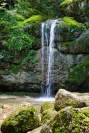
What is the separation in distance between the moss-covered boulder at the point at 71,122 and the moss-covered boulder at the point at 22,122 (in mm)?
2006

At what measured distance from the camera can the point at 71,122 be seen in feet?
20.6

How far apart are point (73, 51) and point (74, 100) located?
797cm

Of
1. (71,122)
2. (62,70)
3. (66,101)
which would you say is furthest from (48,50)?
(71,122)

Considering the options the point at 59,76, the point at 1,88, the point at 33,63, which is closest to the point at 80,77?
the point at 59,76

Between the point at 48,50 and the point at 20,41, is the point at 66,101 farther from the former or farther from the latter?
the point at 20,41

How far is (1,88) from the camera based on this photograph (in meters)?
18.2

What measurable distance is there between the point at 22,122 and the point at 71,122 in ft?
8.39

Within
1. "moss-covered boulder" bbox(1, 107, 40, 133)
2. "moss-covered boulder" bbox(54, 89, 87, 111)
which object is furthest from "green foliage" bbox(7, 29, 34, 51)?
"moss-covered boulder" bbox(1, 107, 40, 133)

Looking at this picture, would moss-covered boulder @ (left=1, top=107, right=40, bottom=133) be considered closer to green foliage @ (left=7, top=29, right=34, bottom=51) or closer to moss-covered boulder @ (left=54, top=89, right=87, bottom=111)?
moss-covered boulder @ (left=54, top=89, right=87, bottom=111)

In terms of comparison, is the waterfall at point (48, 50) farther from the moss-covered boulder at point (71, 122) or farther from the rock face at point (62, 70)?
the moss-covered boulder at point (71, 122)

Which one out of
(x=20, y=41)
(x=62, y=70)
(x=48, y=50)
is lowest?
(x=62, y=70)

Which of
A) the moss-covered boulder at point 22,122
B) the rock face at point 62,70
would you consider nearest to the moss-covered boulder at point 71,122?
the moss-covered boulder at point 22,122

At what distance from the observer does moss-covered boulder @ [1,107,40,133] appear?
28.2 feet

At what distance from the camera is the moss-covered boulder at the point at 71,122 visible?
6.20 meters
